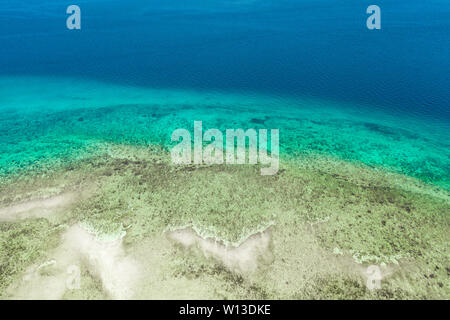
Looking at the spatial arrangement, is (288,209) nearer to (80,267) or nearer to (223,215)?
(223,215)

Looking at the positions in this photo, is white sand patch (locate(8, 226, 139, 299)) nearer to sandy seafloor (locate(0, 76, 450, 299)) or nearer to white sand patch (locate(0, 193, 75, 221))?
sandy seafloor (locate(0, 76, 450, 299))

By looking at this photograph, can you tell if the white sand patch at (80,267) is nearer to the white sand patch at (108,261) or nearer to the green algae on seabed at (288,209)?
the white sand patch at (108,261)

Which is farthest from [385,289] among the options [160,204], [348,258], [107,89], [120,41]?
[120,41]

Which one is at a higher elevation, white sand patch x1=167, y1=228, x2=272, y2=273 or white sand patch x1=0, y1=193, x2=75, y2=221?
white sand patch x1=0, y1=193, x2=75, y2=221

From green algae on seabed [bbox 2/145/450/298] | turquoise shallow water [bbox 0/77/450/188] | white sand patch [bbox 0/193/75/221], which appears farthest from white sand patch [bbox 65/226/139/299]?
turquoise shallow water [bbox 0/77/450/188]

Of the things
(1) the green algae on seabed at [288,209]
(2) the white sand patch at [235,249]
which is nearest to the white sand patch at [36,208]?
(1) the green algae on seabed at [288,209]

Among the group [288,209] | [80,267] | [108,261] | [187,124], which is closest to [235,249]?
[288,209]
